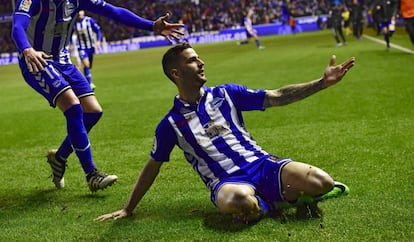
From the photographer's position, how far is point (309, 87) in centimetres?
403

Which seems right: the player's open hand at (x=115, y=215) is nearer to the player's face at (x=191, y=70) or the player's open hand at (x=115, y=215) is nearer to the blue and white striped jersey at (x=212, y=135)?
the blue and white striped jersey at (x=212, y=135)

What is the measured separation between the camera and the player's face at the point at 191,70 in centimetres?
418

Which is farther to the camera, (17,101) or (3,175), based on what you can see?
(17,101)

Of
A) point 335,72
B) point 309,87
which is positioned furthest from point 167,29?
point 335,72

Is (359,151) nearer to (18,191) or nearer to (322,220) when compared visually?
(322,220)

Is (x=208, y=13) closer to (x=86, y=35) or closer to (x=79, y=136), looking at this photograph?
(x=86, y=35)

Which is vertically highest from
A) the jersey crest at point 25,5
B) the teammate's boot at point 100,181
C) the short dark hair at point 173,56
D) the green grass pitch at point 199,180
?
the jersey crest at point 25,5

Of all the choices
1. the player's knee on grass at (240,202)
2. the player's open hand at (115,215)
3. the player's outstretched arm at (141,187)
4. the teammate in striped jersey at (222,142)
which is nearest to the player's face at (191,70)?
the teammate in striped jersey at (222,142)

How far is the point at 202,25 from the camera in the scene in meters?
41.5

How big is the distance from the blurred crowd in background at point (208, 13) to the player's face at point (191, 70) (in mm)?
35655

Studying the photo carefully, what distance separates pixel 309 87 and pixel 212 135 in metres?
0.77

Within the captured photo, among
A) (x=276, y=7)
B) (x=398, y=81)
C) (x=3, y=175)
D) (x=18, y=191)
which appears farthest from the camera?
(x=276, y=7)

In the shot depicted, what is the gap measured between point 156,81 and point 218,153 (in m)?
12.2

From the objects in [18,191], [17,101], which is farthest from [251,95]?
[17,101]
